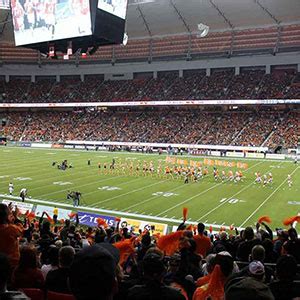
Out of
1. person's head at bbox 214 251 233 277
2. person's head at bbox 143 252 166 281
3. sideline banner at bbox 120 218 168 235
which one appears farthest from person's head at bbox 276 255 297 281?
sideline banner at bbox 120 218 168 235

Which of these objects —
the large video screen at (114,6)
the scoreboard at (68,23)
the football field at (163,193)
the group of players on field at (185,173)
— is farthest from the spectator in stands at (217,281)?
the group of players on field at (185,173)

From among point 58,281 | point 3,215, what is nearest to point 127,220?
point 3,215

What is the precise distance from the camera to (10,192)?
25.8 metres

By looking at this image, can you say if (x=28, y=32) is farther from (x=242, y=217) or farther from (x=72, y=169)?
(x=72, y=169)

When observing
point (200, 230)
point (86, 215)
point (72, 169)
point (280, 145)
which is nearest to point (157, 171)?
point (72, 169)

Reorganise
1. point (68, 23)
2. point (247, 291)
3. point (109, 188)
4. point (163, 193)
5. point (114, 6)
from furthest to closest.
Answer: point (109, 188) → point (163, 193) → point (114, 6) → point (68, 23) → point (247, 291)

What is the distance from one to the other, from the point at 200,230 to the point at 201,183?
876 inches

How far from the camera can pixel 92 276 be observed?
7.48 feet

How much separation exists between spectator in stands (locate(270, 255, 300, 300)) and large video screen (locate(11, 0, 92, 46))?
49.6 ft

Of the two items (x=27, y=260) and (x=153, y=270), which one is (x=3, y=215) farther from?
(x=153, y=270)

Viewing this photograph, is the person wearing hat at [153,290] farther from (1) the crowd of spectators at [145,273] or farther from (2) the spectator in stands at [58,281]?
(2) the spectator in stands at [58,281]

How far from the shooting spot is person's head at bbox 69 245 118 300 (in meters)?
2.29

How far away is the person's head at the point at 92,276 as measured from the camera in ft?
7.50

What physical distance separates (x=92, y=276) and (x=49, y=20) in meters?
17.8
